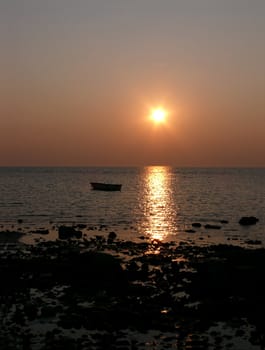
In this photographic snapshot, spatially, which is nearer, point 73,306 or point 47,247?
point 73,306

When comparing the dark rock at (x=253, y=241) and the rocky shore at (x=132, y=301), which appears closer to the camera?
the rocky shore at (x=132, y=301)

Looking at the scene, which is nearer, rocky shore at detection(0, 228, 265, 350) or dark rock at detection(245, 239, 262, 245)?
rocky shore at detection(0, 228, 265, 350)

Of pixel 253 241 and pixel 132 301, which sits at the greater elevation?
pixel 132 301

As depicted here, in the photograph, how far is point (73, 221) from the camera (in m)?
62.5

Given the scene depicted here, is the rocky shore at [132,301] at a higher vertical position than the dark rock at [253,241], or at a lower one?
higher

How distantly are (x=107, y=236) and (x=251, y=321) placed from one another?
1089 inches

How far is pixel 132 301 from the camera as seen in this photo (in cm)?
2322

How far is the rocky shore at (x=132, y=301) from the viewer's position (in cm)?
1852

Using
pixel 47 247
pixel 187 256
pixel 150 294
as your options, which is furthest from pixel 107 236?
pixel 150 294

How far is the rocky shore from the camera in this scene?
18.5m

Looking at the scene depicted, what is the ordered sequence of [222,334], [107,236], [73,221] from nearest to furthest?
[222,334] → [107,236] → [73,221]

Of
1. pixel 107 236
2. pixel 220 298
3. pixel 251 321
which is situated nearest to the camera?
pixel 251 321

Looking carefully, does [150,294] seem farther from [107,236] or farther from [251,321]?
[107,236]

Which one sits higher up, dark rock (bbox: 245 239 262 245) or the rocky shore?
the rocky shore
